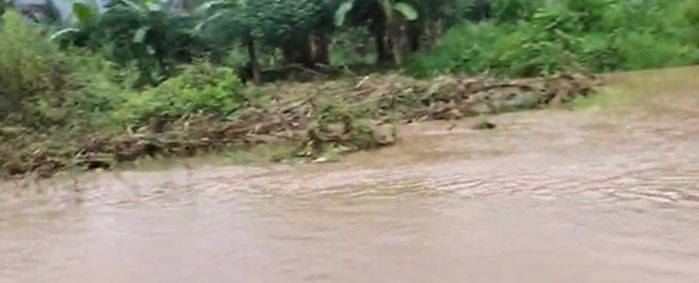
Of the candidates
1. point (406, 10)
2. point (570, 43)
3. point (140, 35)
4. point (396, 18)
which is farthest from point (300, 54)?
point (570, 43)

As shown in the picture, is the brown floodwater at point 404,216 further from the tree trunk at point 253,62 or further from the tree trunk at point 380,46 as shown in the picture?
the tree trunk at point 380,46

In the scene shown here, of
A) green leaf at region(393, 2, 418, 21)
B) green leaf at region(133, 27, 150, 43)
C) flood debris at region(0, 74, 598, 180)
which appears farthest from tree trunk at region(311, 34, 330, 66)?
flood debris at region(0, 74, 598, 180)

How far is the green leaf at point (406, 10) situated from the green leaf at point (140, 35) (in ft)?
14.3

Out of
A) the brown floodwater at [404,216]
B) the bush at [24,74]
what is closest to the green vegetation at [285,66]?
the bush at [24,74]

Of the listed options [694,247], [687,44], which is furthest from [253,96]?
[694,247]

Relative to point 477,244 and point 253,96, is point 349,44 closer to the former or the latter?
point 253,96

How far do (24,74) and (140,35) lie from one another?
600 cm

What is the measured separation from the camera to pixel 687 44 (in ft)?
50.7

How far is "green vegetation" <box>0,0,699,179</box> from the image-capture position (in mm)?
9578

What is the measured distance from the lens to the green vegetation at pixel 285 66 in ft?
31.4

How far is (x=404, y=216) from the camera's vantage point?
19.5ft

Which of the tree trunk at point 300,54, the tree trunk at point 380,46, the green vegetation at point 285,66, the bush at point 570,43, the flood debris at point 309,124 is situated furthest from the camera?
the tree trunk at point 380,46

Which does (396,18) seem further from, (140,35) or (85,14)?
(85,14)

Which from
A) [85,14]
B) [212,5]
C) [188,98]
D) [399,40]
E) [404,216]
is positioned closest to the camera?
[404,216]
